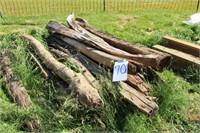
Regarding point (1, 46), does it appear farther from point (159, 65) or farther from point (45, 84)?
point (159, 65)

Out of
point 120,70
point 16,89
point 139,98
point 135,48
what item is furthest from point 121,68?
point 16,89

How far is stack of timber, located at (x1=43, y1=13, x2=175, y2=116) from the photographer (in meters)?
3.64

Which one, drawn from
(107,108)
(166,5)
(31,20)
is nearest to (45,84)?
(107,108)

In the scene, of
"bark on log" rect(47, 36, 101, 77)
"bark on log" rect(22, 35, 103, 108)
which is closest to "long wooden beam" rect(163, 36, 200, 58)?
"bark on log" rect(47, 36, 101, 77)

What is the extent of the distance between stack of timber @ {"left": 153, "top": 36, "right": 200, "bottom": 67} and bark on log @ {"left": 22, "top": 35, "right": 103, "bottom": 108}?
201 cm

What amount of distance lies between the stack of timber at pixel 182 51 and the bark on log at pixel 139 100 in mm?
1614

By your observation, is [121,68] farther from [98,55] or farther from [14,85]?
[14,85]

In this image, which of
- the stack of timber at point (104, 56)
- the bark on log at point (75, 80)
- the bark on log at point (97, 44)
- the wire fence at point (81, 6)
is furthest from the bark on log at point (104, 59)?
the wire fence at point (81, 6)

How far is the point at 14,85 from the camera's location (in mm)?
4082

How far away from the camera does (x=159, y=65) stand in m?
3.83

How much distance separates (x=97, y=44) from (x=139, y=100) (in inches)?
49.4

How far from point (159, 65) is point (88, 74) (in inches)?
37.7

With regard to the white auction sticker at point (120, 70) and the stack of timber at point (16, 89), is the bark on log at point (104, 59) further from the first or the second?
the stack of timber at point (16, 89)

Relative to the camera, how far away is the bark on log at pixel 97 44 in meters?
3.75
